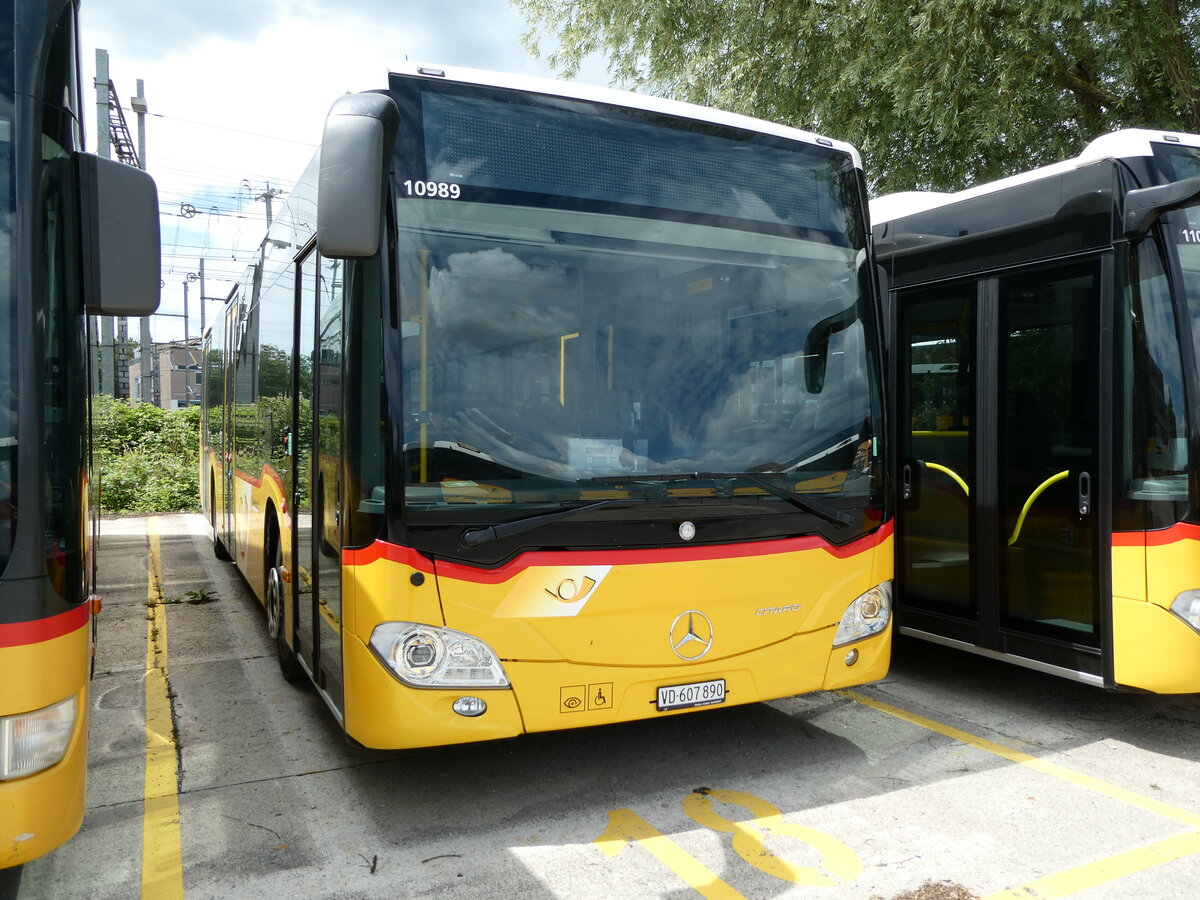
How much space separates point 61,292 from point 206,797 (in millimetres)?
2492

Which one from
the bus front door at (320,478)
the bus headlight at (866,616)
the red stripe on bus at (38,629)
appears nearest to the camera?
the red stripe on bus at (38,629)

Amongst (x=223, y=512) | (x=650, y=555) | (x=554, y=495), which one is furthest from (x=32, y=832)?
(x=223, y=512)

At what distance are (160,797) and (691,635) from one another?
2.50 meters

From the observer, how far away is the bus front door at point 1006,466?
5266 mm

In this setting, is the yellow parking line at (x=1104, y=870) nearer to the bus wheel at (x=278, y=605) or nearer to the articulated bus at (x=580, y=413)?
the articulated bus at (x=580, y=413)

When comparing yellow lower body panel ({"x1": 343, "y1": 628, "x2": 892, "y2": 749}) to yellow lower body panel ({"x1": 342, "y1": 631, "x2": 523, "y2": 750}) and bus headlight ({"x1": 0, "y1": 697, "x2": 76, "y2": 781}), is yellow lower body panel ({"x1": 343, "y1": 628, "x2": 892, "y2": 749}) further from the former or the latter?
bus headlight ({"x1": 0, "y1": 697, "x2": 76, "y2": 781})

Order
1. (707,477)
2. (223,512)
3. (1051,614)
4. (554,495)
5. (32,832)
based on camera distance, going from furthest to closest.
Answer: (223,512) < (1051,614) < (707,477) < (554,495) < (32,832)

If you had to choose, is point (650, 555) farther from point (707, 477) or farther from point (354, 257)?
point (354, 257)

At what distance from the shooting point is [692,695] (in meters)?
4.31

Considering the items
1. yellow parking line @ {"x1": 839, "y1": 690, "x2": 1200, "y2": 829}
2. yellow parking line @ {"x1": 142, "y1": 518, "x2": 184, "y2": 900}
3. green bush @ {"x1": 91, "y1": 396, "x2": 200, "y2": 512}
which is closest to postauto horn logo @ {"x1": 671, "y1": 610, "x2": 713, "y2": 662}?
yellow parking line @ {"x1": 839, "y1": 690, "x2": 1200, "y2": 829}

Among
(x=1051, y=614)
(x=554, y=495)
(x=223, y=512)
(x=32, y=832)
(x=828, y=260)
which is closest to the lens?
(x=32, y=832)

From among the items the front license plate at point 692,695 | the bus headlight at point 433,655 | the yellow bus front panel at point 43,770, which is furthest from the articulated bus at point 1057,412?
the yellow bus front panel at point 43,770

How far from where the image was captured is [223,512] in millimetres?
10359

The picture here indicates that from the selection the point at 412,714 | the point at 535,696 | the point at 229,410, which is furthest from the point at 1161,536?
the point at 229,410
